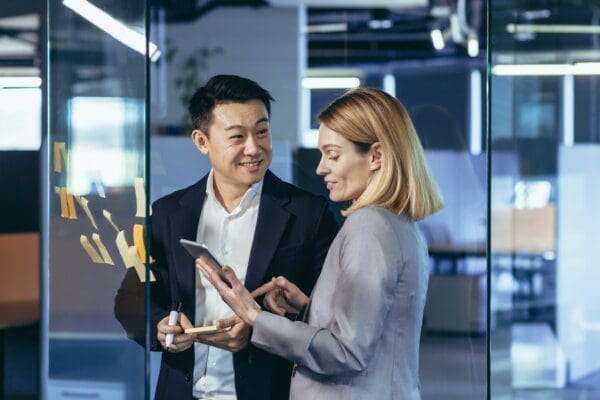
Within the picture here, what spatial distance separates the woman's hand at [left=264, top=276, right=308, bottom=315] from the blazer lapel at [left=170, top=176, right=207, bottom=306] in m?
0.22

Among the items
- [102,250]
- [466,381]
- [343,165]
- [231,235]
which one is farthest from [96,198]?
[466,381]

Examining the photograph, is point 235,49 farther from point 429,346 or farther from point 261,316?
point 261,316

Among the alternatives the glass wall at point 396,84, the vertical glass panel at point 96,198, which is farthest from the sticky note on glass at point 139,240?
the glass wall at point 396,84

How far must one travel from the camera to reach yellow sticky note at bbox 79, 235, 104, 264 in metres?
2.58

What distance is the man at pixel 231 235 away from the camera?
254 centimetres

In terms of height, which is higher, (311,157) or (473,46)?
(473,46)

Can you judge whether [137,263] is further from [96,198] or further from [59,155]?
[59,155]

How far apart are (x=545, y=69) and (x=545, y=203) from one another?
0.80 m

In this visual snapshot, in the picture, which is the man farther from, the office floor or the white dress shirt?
the office floor

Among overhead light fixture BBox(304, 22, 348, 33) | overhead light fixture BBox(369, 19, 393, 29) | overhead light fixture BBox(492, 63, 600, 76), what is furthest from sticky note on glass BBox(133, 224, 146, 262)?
overhead light fixture BBox(369, 19, 393, 29)

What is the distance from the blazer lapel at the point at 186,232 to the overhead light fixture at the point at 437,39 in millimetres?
8629

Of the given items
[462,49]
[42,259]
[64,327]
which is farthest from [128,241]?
[462,49]

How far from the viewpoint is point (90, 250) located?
8.51ft

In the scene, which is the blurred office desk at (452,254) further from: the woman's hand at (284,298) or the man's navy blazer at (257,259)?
the woman's hand at (284,298)
